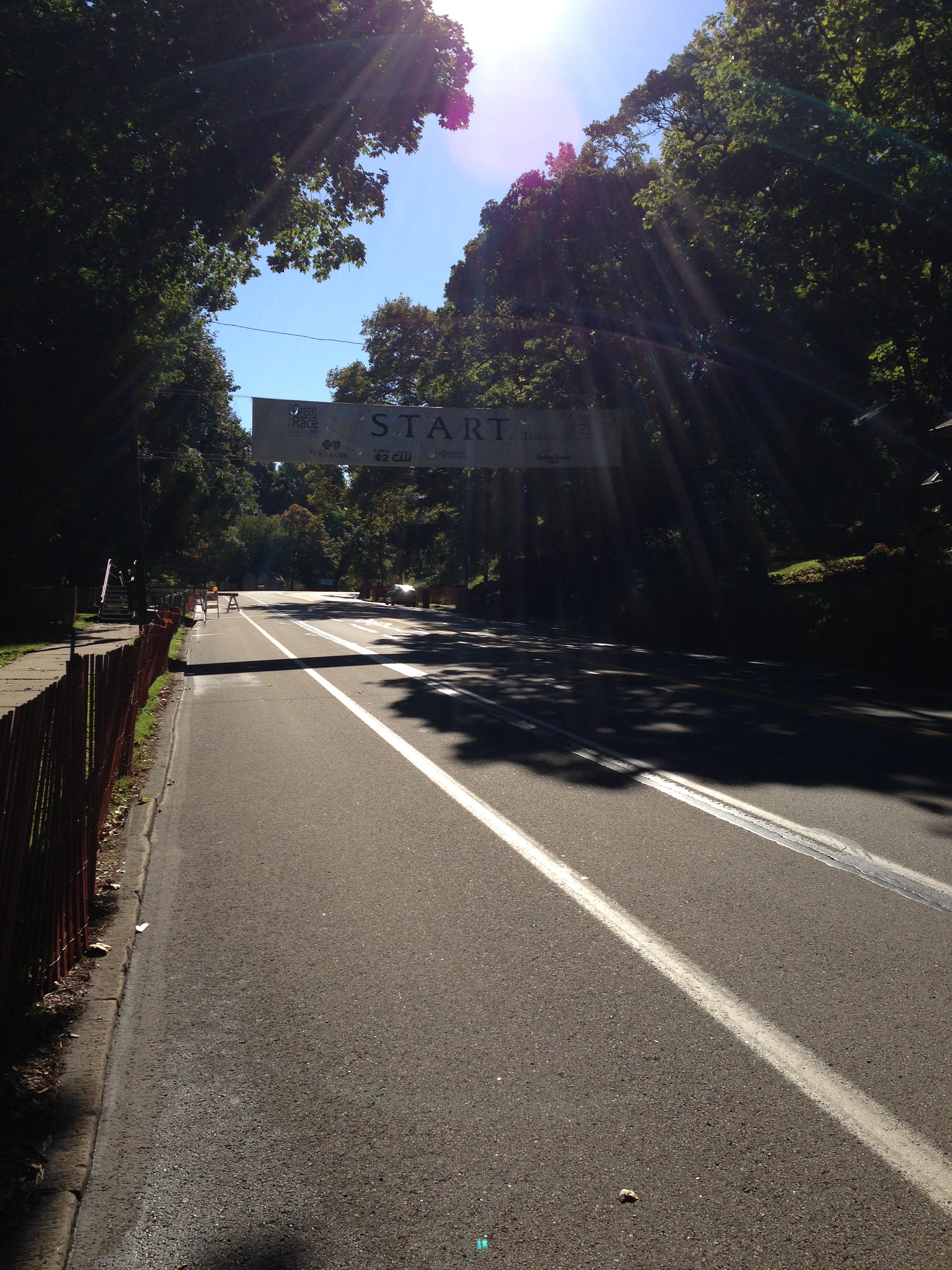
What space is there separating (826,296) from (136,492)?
73.1ft

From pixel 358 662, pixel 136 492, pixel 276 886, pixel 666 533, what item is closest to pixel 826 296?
pixel 358 662

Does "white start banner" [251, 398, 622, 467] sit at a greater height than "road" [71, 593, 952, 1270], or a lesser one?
greater

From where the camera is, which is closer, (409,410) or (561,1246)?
(561,1246)

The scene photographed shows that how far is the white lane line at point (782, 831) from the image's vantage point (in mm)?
5879

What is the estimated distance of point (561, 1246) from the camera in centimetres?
280

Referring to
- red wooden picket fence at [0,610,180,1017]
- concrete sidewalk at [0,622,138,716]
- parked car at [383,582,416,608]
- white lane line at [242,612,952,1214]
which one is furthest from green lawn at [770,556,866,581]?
parked car at [383,582,416,608]

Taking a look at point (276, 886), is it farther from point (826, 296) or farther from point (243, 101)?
point (826, 296)

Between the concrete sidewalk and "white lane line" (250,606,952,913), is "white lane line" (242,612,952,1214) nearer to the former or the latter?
"white lane line" (250,606,952,913)

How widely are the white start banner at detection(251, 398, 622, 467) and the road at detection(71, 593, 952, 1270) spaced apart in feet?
74.5

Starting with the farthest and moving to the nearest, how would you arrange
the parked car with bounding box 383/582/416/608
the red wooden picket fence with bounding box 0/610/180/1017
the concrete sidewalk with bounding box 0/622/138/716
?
the parked car with bounding box 383/582/416/608 → the concrete sidewalk with bounding box 0/622/138/716 → the red wooden picket fence with bounding box 0/610/180/1017

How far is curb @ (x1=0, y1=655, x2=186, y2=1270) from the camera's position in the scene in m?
2.81

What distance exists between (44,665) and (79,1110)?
1530 cm

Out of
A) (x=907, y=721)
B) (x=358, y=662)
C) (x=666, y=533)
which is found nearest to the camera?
(x=907, y=721)

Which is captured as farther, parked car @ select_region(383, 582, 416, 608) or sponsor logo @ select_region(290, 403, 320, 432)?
parked car @ select_region(383, 582, 416, 608)
